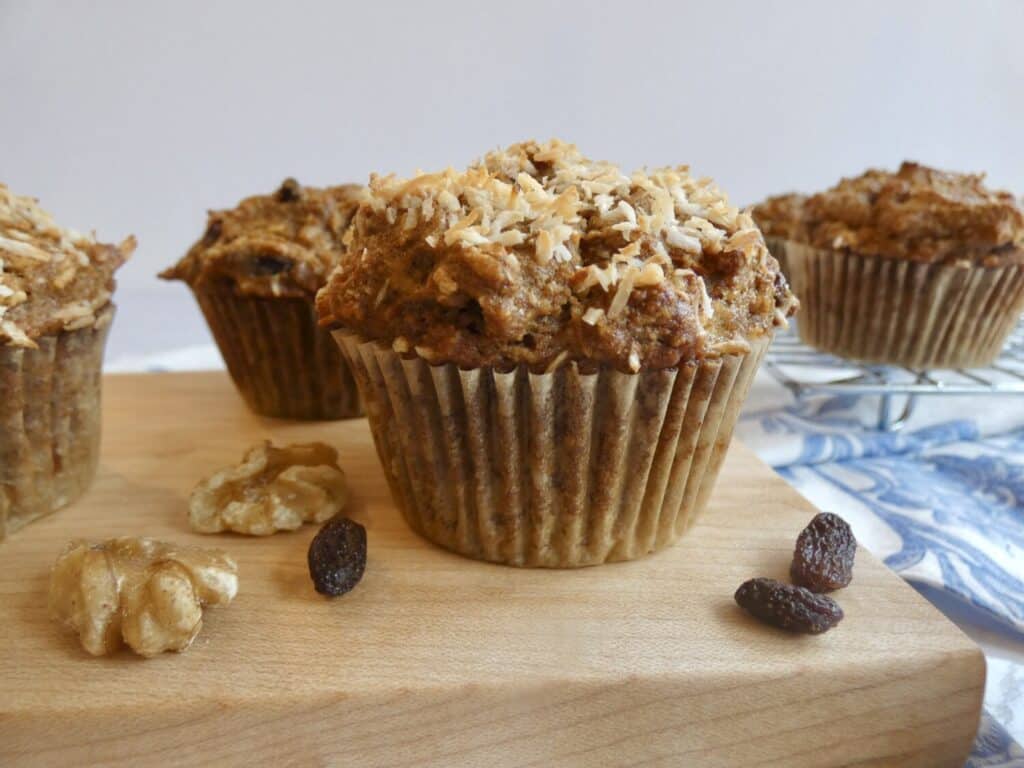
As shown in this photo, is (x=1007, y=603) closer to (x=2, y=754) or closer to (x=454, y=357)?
(x=454, y=357)

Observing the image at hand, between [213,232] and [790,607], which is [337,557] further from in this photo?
[213,232]

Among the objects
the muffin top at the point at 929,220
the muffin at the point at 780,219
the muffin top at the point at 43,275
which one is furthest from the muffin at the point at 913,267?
the muffin top at the point at 43,275

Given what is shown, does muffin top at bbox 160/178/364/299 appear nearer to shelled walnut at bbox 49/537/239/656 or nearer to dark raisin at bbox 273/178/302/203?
dark raisin at bbox 273/178/302/203

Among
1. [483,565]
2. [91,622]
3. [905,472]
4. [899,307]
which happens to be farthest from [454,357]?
[899,307]

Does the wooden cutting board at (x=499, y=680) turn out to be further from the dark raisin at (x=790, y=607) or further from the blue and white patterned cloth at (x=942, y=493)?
the blue and white patterned cloth at (x=942, y=493)

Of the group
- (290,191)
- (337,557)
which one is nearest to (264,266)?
(290,191)

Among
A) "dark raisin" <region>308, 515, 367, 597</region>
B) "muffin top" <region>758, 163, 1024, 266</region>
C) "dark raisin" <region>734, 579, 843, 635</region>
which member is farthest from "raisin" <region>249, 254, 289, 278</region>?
"muffin top" <region>758, 163, 1024, 266</region>
